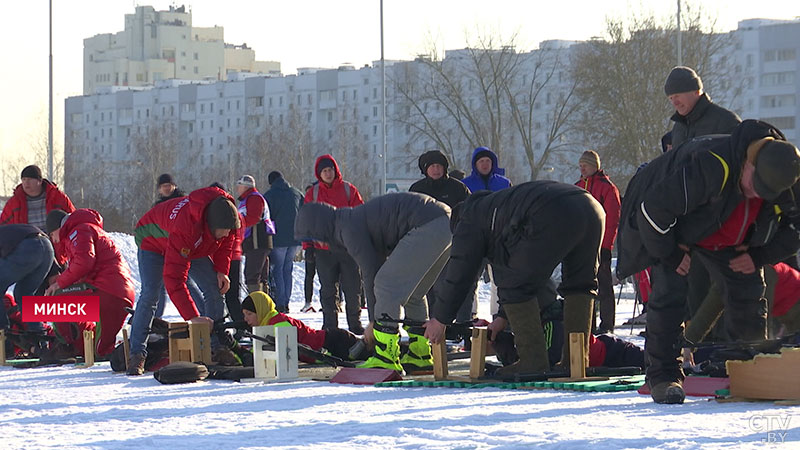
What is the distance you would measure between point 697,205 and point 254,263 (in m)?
10.8

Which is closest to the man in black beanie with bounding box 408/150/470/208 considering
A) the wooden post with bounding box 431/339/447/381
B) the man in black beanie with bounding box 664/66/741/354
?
the wooden post with bounding box 431/339/447/381

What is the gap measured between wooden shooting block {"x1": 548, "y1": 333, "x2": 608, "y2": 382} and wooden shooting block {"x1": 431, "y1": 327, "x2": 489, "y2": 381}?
588mm

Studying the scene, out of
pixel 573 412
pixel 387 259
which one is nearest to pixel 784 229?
pixel 573 412

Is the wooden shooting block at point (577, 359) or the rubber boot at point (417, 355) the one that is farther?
the rubber boot at point (417, 355)

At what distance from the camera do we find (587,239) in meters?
9.46

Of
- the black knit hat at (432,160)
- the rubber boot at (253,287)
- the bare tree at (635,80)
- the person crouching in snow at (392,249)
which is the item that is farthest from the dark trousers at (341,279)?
the bare tree at (635,80)

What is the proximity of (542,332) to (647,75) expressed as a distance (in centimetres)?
4323

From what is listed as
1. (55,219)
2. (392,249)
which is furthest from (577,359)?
(55,219)

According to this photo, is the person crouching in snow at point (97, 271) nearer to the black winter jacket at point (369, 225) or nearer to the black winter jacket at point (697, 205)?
the black winter jacket at point (369, 225)

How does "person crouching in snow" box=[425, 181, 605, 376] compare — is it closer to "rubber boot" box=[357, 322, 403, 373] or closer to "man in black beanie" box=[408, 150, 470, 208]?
"rubber boot" box=[357, 322, 403, 373]

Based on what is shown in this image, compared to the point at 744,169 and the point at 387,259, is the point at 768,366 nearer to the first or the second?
the point at 744,169

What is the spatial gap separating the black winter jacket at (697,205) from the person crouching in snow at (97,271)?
548cm

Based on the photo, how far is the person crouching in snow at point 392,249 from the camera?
33.8 ft

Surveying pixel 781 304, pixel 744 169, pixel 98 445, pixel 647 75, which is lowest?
pixel 98 445
